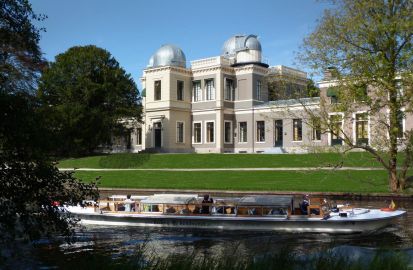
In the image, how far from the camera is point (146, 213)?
24797mm

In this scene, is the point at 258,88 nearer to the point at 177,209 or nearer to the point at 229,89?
the point at 229,89

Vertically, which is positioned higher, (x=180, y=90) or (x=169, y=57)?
(x=169, y=57)

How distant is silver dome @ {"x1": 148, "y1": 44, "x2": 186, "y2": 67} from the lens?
70.9m

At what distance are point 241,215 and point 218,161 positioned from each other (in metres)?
26.9

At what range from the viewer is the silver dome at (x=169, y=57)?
70875 mm

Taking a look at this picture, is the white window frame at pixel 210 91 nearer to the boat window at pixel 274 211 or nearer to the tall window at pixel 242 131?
the tall window at pixel 242 131

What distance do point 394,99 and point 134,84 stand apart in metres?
43.1

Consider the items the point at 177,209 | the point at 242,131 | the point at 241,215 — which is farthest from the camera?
the point at 242,131

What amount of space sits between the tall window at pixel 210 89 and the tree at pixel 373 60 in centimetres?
3625

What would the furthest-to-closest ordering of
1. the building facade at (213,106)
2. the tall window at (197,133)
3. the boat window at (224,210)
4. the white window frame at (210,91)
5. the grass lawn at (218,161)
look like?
the tall window at (197,133), the white window frame at (210,91), the building facade at (213,106), the grass lawn at (218,161), the boat window at (224,210)

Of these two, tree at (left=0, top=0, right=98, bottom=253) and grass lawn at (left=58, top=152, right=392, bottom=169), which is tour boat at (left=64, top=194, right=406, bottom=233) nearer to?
tree at (left=0, top=0, right=98, bottom=253)

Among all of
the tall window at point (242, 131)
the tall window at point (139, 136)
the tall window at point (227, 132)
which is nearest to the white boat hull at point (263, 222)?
the tall window at point (227, 132)

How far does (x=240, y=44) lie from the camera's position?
71125 mm

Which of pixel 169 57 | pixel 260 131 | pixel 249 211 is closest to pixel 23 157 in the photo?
pixel 249 211
